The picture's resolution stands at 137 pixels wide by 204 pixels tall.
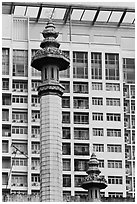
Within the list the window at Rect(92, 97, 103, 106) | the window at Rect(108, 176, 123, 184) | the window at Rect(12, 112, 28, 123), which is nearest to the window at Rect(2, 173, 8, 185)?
the window at Rect(12, 112, 28, 123)

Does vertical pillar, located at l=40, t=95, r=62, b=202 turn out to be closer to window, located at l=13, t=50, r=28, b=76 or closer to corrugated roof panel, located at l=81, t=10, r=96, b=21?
window, located at l=13, t=50, r=28, b=76

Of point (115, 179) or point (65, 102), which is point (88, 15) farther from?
point (115, 179)

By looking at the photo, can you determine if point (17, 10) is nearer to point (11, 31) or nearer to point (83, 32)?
point (11, 31)

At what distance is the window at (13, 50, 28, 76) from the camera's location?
5731cm

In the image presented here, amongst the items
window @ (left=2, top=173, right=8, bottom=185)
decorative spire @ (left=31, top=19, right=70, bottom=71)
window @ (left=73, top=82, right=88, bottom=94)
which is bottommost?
window @ (left=2, top=173, right=8, bottom=185)

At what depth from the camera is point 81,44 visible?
191 feet

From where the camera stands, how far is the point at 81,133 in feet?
186

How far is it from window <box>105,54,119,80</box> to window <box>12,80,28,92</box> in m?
6.16

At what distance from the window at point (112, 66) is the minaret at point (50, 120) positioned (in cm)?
2655

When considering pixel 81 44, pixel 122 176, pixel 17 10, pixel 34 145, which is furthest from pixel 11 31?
pixel 122 176

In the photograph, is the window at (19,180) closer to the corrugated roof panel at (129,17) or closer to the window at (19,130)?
the window at (19,130)

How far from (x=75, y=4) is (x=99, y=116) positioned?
8260 millimetres

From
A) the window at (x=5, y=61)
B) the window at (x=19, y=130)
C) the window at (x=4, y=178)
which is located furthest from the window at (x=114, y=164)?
the window at (x=5, y=61)

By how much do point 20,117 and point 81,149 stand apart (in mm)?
4920
